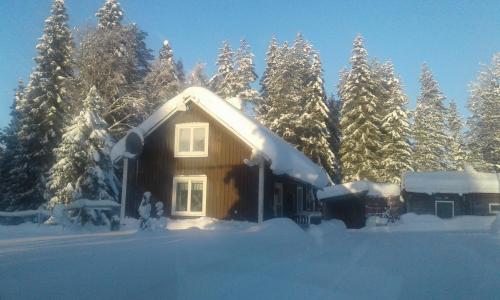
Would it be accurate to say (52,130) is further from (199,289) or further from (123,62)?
(199,289)

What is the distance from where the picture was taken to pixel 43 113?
30797mm

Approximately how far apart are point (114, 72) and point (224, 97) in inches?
591

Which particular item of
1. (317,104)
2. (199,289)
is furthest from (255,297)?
(317,104)

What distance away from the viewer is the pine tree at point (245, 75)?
4374 centimetres

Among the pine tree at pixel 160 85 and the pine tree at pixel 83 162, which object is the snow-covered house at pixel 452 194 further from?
the pine tree at pixel 83 162

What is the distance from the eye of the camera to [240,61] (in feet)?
152

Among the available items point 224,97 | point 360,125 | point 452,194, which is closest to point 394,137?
point 360,125

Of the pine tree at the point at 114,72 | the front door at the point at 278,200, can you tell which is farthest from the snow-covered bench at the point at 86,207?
the pine tree at the point at 114,72

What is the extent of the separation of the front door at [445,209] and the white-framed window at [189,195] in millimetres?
22080

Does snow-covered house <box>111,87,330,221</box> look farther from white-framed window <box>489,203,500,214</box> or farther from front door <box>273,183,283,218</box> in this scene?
white-framed window <box>489,203,500,214</box>

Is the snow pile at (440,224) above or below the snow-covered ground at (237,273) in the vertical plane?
below

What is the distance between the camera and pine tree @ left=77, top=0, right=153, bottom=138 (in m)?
30.2

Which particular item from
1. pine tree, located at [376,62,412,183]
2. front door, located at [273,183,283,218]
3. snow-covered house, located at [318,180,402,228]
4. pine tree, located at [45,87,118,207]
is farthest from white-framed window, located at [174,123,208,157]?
pine tree, located at [376,62,412,183]

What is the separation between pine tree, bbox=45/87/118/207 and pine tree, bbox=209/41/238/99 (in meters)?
19.9
